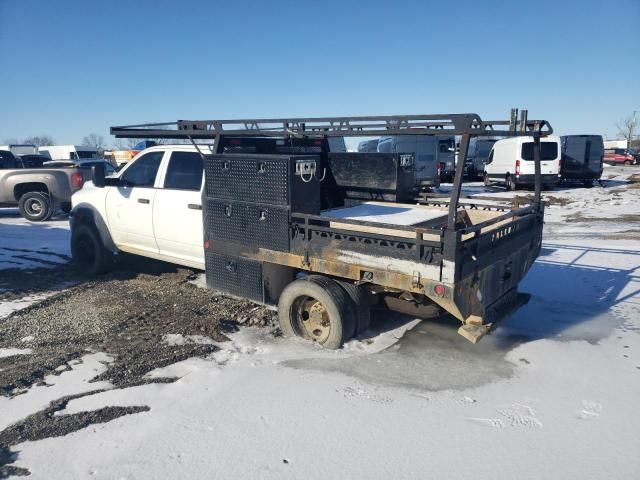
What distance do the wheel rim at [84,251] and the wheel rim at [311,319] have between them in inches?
151

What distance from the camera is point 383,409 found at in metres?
3.53

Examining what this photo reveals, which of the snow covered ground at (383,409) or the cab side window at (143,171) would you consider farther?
the cab side window at (143,171)

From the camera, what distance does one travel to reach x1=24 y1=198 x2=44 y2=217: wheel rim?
12742 millimetres

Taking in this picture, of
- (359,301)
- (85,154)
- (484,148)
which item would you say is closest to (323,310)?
(359,301)

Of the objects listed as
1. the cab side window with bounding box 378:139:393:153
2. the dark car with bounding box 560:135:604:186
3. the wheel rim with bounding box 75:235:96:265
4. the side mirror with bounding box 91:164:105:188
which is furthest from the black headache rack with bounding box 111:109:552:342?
the dark car with bounding box 560:135:604:186

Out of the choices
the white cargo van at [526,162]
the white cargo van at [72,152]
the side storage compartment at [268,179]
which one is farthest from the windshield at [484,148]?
the side storage compartment at [268,179]

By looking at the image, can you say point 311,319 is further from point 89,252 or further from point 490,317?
point 89,252

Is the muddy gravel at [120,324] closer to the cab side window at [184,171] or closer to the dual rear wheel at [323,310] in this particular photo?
the dual rear wheel at [323,310]

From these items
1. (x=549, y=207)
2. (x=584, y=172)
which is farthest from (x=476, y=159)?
(x=549, y=207)

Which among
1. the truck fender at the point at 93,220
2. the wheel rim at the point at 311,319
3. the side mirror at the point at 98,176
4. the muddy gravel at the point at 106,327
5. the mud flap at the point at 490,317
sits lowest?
the muddy gravel at the point at 106,327

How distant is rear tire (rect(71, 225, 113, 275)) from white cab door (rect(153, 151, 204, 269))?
49.6 inches

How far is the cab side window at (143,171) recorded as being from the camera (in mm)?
6148

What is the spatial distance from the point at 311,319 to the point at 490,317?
1.64m

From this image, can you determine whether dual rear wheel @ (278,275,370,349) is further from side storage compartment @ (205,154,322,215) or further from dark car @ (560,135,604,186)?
dark car @ (560,135,604,186)
